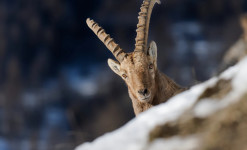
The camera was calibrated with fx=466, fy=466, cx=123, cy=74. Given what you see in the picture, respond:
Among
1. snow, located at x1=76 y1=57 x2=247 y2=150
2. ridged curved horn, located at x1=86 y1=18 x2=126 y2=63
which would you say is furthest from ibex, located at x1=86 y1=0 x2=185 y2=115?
snow, located at x1=76 y1=57 x2=247 y2=150

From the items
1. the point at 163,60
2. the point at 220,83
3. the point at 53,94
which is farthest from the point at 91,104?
the point at 220,83

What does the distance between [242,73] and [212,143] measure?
1.63 feet

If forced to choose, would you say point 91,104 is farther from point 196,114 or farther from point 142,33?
point 196,114

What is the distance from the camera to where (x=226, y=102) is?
2.69 metres

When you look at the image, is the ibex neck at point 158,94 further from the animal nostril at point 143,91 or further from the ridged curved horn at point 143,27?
the ridged curved horn at point 143,27

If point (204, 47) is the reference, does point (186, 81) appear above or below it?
below

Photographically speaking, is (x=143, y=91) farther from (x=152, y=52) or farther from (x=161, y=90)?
(x=152, y=52)

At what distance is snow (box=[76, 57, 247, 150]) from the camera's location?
106 inches

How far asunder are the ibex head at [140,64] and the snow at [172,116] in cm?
473

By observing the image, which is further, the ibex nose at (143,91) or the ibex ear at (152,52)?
the ibex ear at (152,52)

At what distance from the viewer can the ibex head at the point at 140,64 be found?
784 cm

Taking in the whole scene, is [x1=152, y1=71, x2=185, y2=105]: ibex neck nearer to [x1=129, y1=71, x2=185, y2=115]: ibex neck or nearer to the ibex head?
[x1=129, y1=71, x2=185, y2=115]: ibex neck

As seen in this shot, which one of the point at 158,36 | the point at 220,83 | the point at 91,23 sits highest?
the point at 158,36

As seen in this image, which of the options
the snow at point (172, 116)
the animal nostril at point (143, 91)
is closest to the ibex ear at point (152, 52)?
the animal nostril at point (143, 91)
